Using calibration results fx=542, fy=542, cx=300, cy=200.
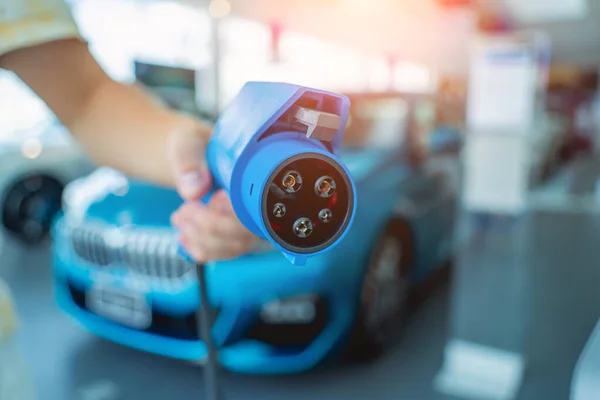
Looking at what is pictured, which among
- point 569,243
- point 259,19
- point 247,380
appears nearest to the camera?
point 259,19

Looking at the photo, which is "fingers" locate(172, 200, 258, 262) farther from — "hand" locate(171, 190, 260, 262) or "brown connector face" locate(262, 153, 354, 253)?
"brown connector face" locate(262, 153, 354, 253)

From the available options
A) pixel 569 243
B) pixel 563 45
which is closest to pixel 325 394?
pixel 569 243

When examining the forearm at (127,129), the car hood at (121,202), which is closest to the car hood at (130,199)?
the car hood at (121,202)

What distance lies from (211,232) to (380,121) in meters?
2.10

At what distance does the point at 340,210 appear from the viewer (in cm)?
42

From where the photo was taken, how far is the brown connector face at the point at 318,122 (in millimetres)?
406

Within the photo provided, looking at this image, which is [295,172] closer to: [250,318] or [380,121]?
[250,318]

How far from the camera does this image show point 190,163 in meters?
0.62

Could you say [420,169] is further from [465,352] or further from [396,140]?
[465,352]

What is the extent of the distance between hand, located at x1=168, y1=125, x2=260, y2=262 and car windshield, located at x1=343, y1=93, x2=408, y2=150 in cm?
176

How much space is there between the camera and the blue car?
1.88 meters

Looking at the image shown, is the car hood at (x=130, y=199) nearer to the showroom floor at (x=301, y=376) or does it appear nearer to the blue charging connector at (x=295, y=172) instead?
the showroom floor at (x=301, y=376)

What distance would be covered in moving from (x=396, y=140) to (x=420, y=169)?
0.68 ft

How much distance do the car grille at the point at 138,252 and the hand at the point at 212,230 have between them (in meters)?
1.32
